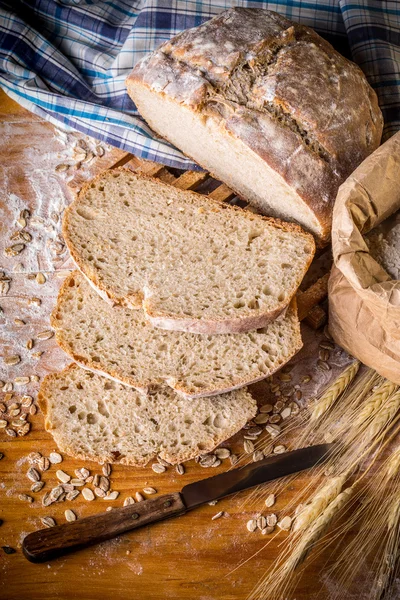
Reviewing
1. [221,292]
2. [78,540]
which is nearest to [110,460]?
[78,540]

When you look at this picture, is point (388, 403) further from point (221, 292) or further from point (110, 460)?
point (110, 460)

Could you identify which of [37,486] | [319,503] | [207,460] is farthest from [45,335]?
[319,503]

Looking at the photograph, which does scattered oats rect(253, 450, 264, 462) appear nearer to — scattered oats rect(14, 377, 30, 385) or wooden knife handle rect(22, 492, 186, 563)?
wooden knife handle rect(22, 492, 186, 563)

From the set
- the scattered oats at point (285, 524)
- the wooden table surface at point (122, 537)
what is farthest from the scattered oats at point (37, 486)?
the scattered oats at point (285, 524)

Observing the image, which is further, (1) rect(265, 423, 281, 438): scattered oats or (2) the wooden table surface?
(1) rect(265, 423, 281, 438): scattered oats

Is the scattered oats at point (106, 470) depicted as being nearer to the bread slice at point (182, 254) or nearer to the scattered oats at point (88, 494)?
the scattered oats at point (88, 494)

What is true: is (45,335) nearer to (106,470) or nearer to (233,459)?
(106,470)

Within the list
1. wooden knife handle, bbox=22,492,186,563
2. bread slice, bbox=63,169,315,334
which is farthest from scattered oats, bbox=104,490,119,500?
bread slice, bbox=63,169,315,334
